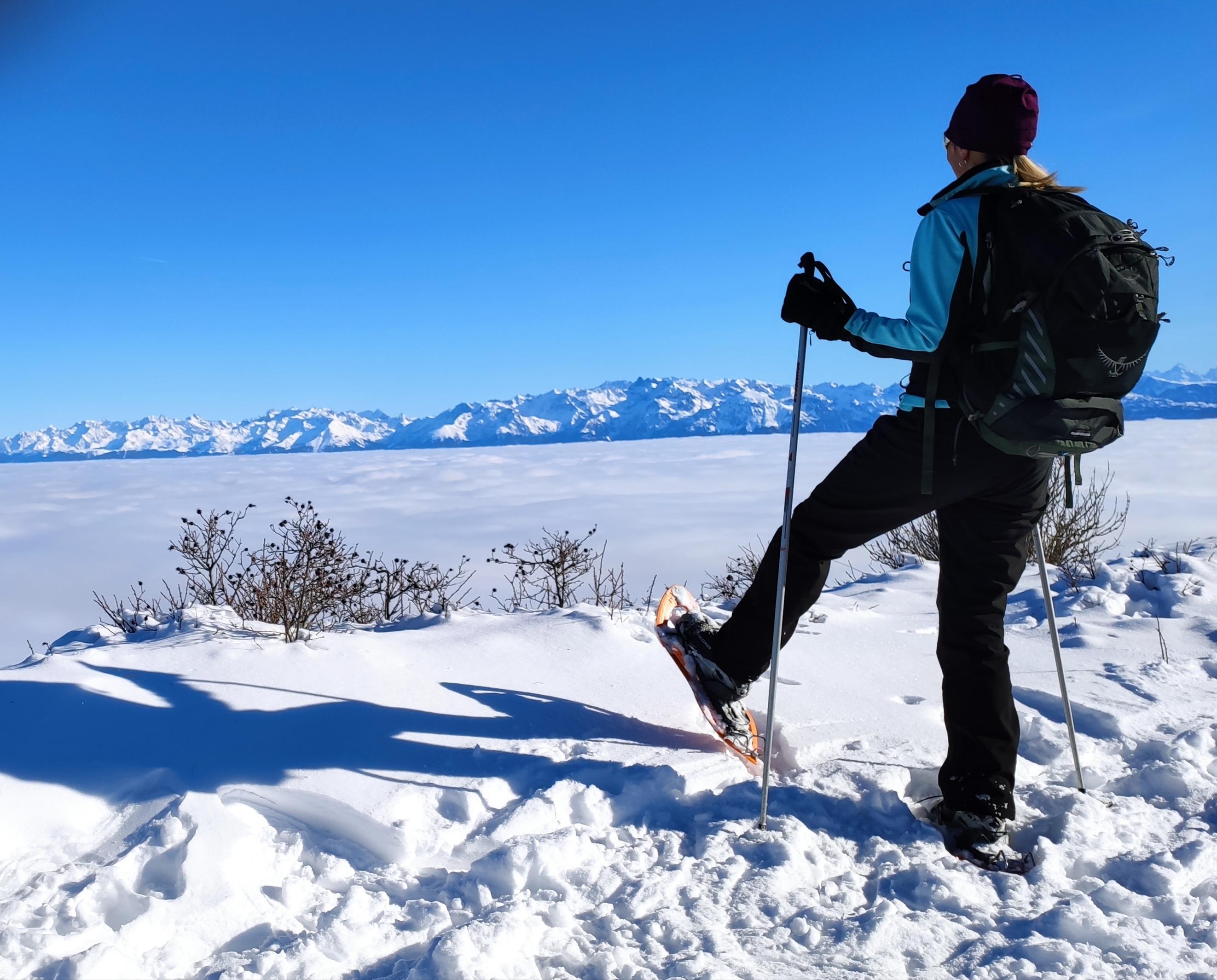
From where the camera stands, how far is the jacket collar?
191 cm

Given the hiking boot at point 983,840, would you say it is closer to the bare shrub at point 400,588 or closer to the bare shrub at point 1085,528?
the bare shrub at point 400,588

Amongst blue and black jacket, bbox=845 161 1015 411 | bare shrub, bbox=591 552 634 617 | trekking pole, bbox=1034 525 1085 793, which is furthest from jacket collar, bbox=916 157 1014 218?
bare shrub, bbox=591 552 634 617

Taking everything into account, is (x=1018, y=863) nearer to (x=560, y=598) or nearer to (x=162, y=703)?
(x=162, y=703)

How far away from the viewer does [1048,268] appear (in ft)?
5.74

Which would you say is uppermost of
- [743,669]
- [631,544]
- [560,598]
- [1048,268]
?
[1048,268]

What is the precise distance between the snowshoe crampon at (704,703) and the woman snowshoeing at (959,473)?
0.57 metres

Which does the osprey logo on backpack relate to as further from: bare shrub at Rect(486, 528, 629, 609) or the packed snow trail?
bare shrub at Rect(486, 528, 629, 609)

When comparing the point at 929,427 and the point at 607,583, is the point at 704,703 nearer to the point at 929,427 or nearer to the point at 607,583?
the point at 929,427

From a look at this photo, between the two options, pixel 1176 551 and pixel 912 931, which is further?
pixel 1176 551

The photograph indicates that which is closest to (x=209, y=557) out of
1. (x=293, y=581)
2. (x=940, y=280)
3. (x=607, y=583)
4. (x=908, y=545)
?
(x=293, y=581)

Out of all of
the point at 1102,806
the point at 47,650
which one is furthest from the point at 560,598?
the point at 1102,806

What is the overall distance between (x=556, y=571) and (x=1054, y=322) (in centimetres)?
432

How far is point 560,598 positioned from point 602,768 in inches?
132

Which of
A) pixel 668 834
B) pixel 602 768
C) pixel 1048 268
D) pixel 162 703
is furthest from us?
pixel 162 703
